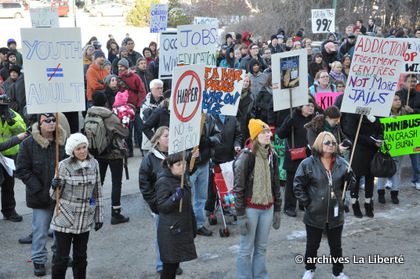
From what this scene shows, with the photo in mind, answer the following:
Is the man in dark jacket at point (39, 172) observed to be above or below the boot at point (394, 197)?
above

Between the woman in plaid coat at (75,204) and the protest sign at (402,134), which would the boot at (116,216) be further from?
the protest sign at (402,134)

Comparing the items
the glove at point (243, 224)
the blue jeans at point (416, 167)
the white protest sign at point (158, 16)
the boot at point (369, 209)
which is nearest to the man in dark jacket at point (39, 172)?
the glove at point (243, 224)

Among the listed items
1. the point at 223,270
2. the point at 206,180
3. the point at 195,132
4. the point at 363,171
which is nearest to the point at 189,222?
the point at 195,132

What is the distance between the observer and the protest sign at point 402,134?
33.1ft

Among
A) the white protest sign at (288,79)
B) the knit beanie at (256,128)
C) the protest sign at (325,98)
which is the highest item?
the white protest sign at (288,79)

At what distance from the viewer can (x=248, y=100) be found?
9508mm

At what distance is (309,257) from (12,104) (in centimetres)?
782

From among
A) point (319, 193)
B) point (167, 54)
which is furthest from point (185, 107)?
point (167, 54)

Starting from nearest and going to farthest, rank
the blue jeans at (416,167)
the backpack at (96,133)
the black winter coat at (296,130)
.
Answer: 1. the backpack at (96,133)
2. the black winter coat at (296,130)
3. the blue jeans at (416,167)

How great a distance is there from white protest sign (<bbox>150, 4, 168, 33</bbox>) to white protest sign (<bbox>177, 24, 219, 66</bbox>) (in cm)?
723

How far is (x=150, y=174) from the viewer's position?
6.34m

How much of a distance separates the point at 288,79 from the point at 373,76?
1.34 meters

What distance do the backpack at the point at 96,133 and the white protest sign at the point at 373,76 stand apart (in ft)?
11.0

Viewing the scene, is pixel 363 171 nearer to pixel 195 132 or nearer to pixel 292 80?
pixel 292 80
